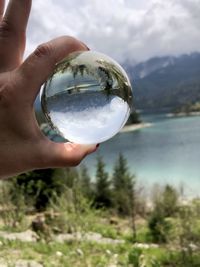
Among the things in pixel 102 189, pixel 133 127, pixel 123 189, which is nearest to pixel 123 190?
pixel 123 189

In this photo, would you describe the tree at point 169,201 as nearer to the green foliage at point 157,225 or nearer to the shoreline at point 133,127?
the green foliage at point 157,225

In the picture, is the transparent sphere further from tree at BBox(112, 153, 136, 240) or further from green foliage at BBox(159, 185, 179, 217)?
tree at BBox(112, 153, 136, 240)

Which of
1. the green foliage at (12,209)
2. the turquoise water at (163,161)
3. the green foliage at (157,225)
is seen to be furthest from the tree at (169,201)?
the green foliage at (12,209)

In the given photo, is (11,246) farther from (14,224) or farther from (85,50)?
(85,50)

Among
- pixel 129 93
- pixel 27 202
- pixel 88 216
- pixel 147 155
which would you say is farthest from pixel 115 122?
pixel 147 155

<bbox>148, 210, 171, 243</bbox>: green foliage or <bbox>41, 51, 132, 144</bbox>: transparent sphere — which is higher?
<bbox>41, 51, 132, 144</bbox>: transparent sphere

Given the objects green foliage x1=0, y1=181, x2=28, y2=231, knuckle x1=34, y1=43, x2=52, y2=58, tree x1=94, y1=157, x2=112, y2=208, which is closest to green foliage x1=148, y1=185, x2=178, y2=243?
green foliage x1=0, y1=181, x2=28, y2=231
